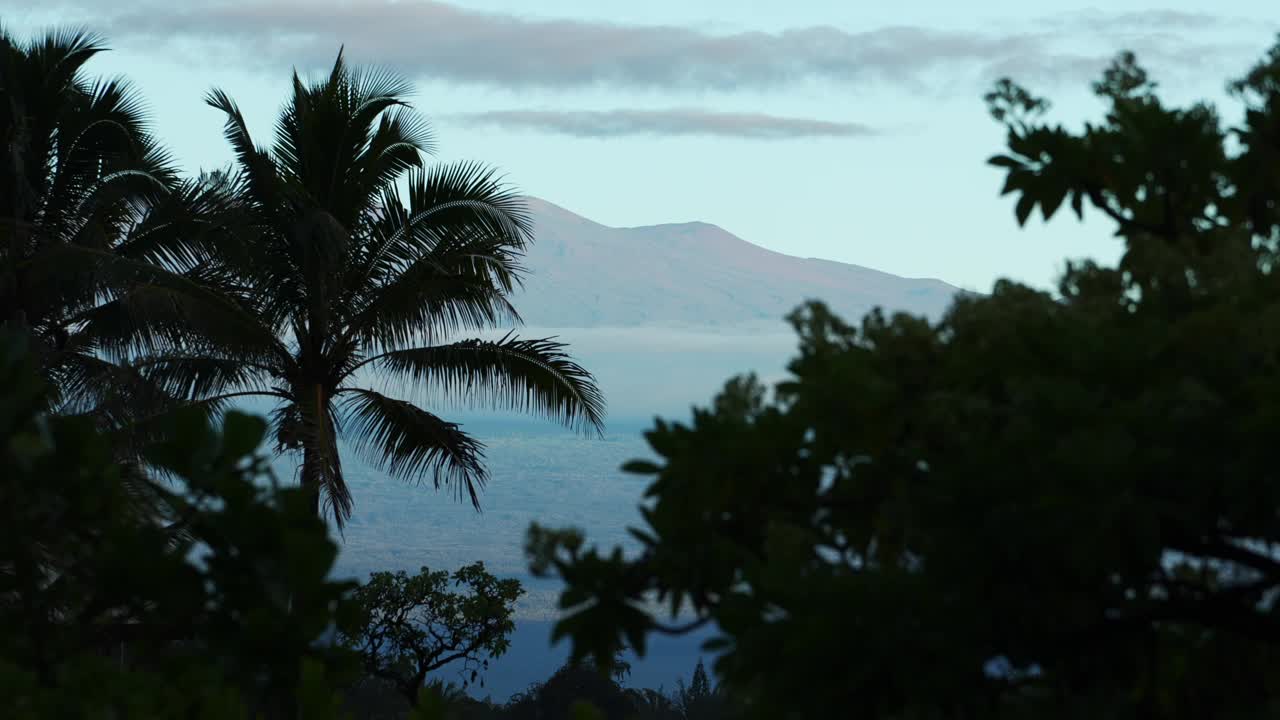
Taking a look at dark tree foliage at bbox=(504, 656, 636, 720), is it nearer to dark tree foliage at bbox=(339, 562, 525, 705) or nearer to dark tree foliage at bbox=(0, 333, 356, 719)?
dark tree foliage at bbox=(339, 562, 525, 705)

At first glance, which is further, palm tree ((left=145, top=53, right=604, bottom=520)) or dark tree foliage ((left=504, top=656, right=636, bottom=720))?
dark tree foliage ((left=504, top=656, right=636, bottom=720))

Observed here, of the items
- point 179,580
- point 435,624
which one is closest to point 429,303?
point 435,624

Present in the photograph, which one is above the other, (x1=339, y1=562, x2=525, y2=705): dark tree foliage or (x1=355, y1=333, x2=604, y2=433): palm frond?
(x1=355, y1=333, x2=604, y2=433): palm frond

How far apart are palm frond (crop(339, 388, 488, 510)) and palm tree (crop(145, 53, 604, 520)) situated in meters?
0.02

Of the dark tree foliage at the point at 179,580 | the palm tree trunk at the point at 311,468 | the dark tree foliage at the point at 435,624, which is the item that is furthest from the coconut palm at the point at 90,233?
the dark tree foliage at the point at 179,580

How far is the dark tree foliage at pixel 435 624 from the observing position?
2025cm

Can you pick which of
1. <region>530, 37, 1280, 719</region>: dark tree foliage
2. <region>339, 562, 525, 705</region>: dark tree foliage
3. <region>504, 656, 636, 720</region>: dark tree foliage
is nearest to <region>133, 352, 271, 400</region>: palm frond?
<region>339, 562, 525, 705</region>: dark tree foliage

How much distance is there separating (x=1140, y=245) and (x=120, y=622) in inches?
112

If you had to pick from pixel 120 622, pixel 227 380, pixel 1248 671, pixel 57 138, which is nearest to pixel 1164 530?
pixel 1248 671

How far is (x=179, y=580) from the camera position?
3182 millimetres

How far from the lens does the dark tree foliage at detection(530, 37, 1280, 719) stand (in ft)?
9.55

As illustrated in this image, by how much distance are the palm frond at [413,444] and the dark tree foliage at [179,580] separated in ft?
41.6

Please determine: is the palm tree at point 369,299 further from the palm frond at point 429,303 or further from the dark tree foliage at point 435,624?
the dark tree foliage at point 435,624

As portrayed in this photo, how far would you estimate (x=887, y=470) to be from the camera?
11.2 feet
